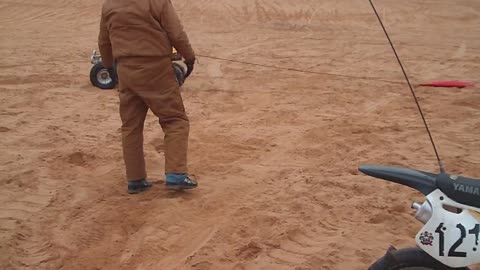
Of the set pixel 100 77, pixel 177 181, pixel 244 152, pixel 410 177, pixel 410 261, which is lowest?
pixel 244 152

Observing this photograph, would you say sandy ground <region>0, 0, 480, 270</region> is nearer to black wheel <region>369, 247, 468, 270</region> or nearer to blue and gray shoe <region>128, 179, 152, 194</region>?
blue and gray shoe <region>128, 179, 152, 194</region>

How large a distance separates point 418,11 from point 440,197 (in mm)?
11076

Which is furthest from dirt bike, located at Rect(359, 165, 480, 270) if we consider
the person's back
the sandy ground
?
the person's back

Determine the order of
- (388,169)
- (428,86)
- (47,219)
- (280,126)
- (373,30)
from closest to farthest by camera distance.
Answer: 1. (388,169)
2. (47,219)
3. (280,126)
4. (428,86)
5. (373,30)

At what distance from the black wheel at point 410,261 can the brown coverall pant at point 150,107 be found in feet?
7.55

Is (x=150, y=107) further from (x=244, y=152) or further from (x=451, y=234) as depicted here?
(x=451, y=234)

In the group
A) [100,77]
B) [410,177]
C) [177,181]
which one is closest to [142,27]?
[177,181]

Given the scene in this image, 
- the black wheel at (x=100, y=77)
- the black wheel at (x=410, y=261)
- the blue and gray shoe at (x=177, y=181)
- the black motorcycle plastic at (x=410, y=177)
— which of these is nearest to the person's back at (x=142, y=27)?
the blue and gray shoe at (x=177, y=181)

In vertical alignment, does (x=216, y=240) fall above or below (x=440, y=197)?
below

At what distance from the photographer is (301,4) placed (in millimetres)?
13836

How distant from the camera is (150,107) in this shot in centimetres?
501

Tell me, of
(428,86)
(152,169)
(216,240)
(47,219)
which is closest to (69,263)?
(47,219)

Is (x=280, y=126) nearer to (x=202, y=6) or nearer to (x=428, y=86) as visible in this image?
(x=428, y=86)

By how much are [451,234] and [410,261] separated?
272 mm
